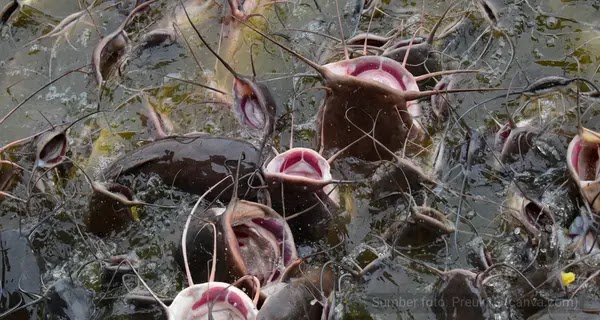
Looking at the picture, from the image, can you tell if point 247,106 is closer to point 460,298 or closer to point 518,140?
point 518,140

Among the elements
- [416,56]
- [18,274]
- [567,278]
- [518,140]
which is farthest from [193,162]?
[567,278]

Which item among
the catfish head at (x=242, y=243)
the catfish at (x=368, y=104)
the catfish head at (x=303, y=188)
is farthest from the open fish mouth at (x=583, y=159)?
the catfish head at (x=242, y=243)

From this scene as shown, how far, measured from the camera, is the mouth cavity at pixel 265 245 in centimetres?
244

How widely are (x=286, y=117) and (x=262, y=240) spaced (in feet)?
2.26

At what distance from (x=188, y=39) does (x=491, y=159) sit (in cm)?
152

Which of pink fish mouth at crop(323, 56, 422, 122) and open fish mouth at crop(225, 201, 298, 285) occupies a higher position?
pink fish mouth at crop(323, 56, 422, 122)

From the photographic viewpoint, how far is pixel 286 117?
3.00 m

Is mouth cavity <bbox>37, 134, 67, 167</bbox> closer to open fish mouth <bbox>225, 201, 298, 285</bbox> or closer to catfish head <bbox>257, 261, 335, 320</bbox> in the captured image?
open fish mouth <bbox>225, 201, 298, 285</bbox>

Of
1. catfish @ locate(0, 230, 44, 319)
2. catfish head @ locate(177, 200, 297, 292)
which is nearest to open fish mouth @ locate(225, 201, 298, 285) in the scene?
catfish head @ locate(177, 200, 297, 292)

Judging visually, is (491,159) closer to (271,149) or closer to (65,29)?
(271,149)

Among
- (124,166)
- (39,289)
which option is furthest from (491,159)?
(39,289)

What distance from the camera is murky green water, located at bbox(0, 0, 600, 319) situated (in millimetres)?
2598

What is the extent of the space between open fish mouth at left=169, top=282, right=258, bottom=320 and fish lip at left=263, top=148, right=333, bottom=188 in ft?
1.52

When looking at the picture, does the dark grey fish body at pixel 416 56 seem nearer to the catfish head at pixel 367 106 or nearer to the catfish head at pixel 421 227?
the catfish head at pixel 367 106
